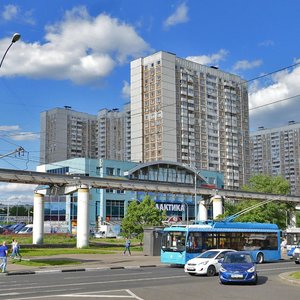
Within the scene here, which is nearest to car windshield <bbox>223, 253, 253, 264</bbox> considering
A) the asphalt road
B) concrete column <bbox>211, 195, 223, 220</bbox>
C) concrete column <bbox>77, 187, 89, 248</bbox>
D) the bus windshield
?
the asphalt road

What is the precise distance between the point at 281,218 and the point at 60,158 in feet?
242

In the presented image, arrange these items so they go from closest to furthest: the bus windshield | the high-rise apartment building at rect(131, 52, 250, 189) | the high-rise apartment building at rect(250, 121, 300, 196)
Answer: the bus windshield, the high-rise apartment building at rect(131, 52, 250, 189), the high-rise apartment building at rect(250, 121, 300, 196)

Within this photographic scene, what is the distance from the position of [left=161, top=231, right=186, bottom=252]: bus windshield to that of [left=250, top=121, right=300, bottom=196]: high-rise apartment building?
124003mm

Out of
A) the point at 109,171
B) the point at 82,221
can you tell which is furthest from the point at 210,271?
the point at 109,171

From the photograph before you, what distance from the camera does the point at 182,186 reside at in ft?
231

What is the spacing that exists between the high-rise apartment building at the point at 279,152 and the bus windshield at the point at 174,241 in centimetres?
12400

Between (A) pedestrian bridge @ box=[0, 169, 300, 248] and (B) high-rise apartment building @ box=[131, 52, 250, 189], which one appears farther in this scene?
(B) high-rise apartment building @ box=[131, 52, 250, 189]

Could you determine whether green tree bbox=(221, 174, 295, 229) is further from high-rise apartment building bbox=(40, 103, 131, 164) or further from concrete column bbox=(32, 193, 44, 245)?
high-rise apartment building bbox=(40, 103, 131, 164)

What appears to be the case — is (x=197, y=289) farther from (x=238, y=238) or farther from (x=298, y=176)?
(x=298, y=176)

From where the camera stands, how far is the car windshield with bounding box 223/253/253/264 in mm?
21031

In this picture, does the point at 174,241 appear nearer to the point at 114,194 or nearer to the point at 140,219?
the point at 140,219

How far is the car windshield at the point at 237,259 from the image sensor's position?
2103 cm

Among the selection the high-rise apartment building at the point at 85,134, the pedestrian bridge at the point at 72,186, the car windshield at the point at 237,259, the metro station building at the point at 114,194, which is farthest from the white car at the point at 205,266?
the high-rise apartment building at the point at 85,134

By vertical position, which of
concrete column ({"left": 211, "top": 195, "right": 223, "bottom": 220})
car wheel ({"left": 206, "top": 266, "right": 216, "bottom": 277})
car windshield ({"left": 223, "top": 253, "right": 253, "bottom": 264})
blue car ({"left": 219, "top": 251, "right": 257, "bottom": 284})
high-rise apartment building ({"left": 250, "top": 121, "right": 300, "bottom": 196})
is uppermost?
high-rise apartment building ({"left": 250, "top": 121, "right": 300, "bottom": 196})
